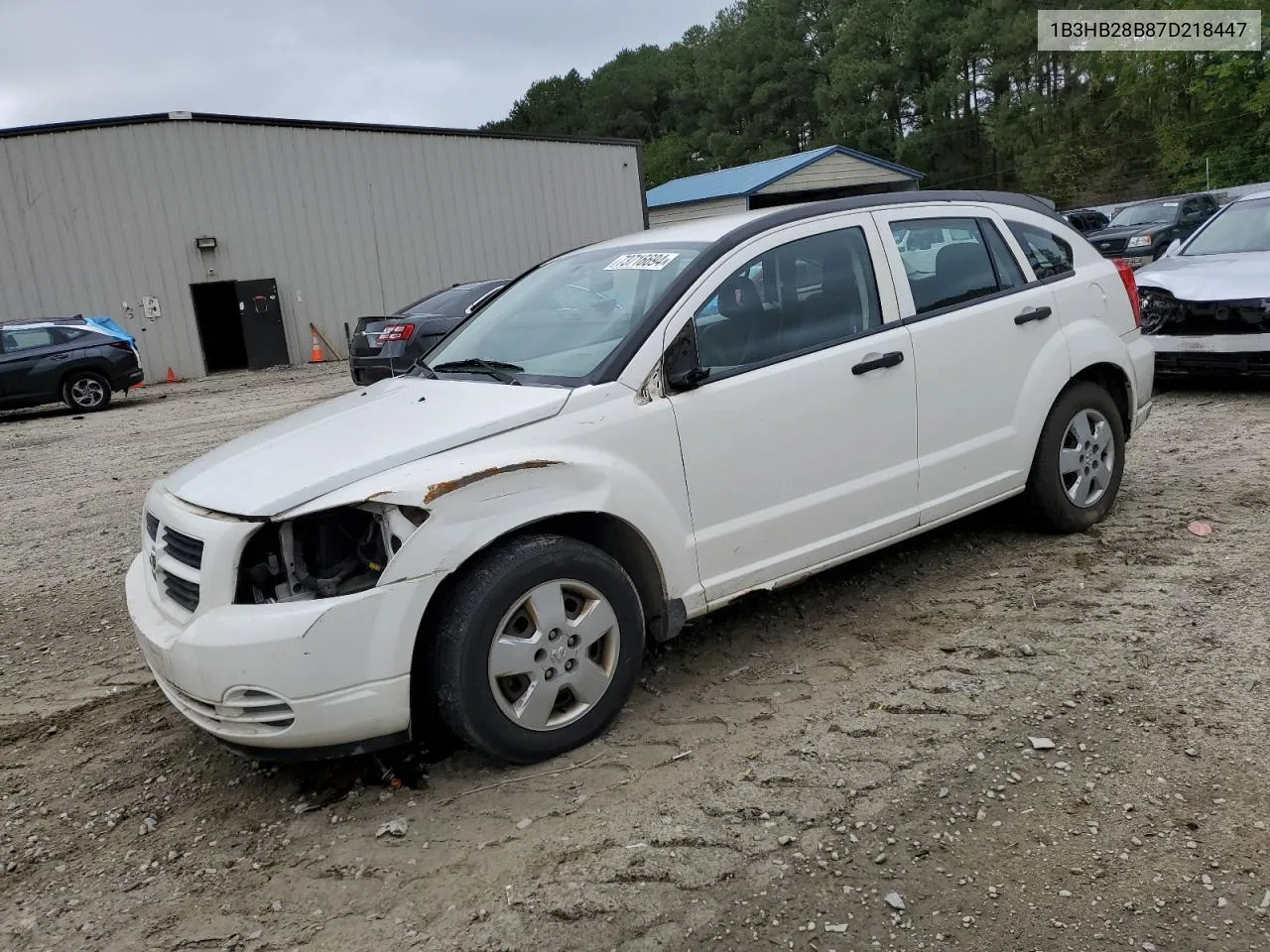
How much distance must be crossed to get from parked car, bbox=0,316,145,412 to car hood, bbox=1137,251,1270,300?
14.0m

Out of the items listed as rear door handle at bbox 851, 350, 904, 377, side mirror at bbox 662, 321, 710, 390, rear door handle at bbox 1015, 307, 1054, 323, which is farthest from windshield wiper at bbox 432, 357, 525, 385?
rear door handle at bbox 1015, 307, 1054, 323

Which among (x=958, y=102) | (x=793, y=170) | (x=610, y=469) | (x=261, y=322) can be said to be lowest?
(x=610, y=469)

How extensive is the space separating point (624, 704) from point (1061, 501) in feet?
8.45

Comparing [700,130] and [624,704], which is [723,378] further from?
[700,130]

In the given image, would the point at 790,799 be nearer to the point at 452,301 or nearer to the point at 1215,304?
the point at 1215,304

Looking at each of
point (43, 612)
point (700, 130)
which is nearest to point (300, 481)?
point (43, 612)

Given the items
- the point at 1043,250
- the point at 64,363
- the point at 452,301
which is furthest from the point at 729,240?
the point at 64,363

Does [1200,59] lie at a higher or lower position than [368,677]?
higher

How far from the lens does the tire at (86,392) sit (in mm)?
15516

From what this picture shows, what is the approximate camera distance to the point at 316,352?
76.2 feet

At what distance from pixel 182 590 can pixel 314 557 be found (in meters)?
0.46

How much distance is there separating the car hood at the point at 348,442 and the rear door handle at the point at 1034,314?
2.35m

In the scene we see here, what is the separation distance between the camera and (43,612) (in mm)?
5461

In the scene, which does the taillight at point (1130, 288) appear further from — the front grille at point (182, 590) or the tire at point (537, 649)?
the front grille at point (182, 590)
